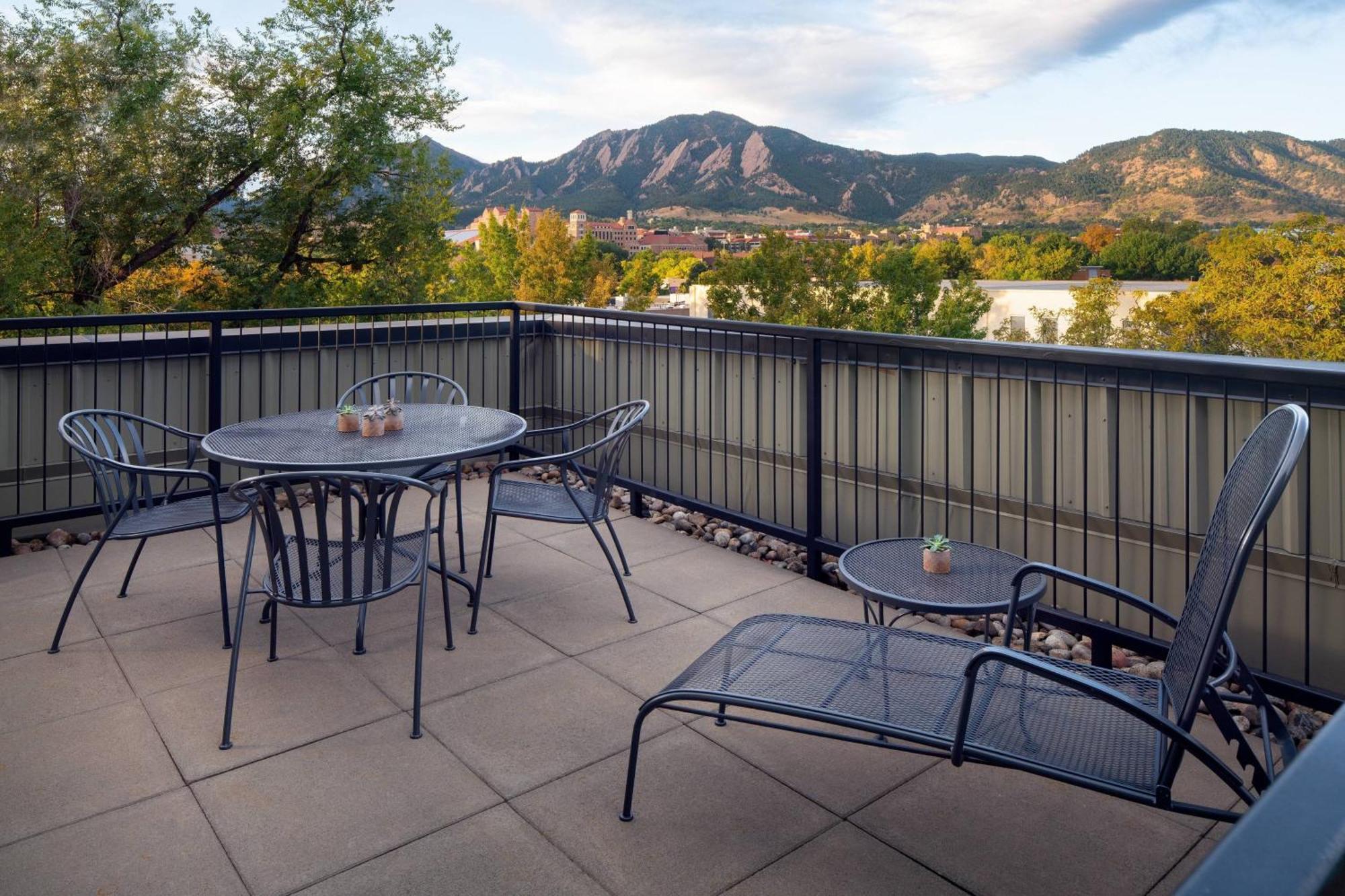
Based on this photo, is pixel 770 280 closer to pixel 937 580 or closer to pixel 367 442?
pixel 367 442

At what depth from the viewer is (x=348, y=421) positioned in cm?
386

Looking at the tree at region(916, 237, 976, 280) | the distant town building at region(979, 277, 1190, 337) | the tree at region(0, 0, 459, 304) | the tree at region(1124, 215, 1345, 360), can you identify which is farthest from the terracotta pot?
the distant town building at region(979, 277, 1190, 337)

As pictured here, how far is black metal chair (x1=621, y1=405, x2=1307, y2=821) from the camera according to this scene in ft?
5.62

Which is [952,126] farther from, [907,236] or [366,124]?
[366,124]

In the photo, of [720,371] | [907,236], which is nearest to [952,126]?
[907,236]

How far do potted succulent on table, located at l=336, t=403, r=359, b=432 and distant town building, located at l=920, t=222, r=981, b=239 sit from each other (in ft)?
227

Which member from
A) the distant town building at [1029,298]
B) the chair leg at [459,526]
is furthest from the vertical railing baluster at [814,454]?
the distant town building at [1029,298]

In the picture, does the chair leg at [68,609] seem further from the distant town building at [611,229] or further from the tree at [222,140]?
the distant town building at [611,229]

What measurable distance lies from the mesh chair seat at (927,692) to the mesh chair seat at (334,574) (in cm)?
103

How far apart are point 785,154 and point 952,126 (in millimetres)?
23825

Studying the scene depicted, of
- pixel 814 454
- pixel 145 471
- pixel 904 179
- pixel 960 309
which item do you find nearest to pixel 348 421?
pixel 145 471

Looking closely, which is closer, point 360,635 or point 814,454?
point 360,635

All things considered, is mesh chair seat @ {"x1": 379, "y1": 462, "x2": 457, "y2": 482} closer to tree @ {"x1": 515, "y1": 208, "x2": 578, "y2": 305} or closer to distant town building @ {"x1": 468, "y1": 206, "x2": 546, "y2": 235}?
tree @ {"x1": 515, "y1": 208, "x2": 578, "y2": 305}

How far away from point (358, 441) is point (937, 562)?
2.16m
